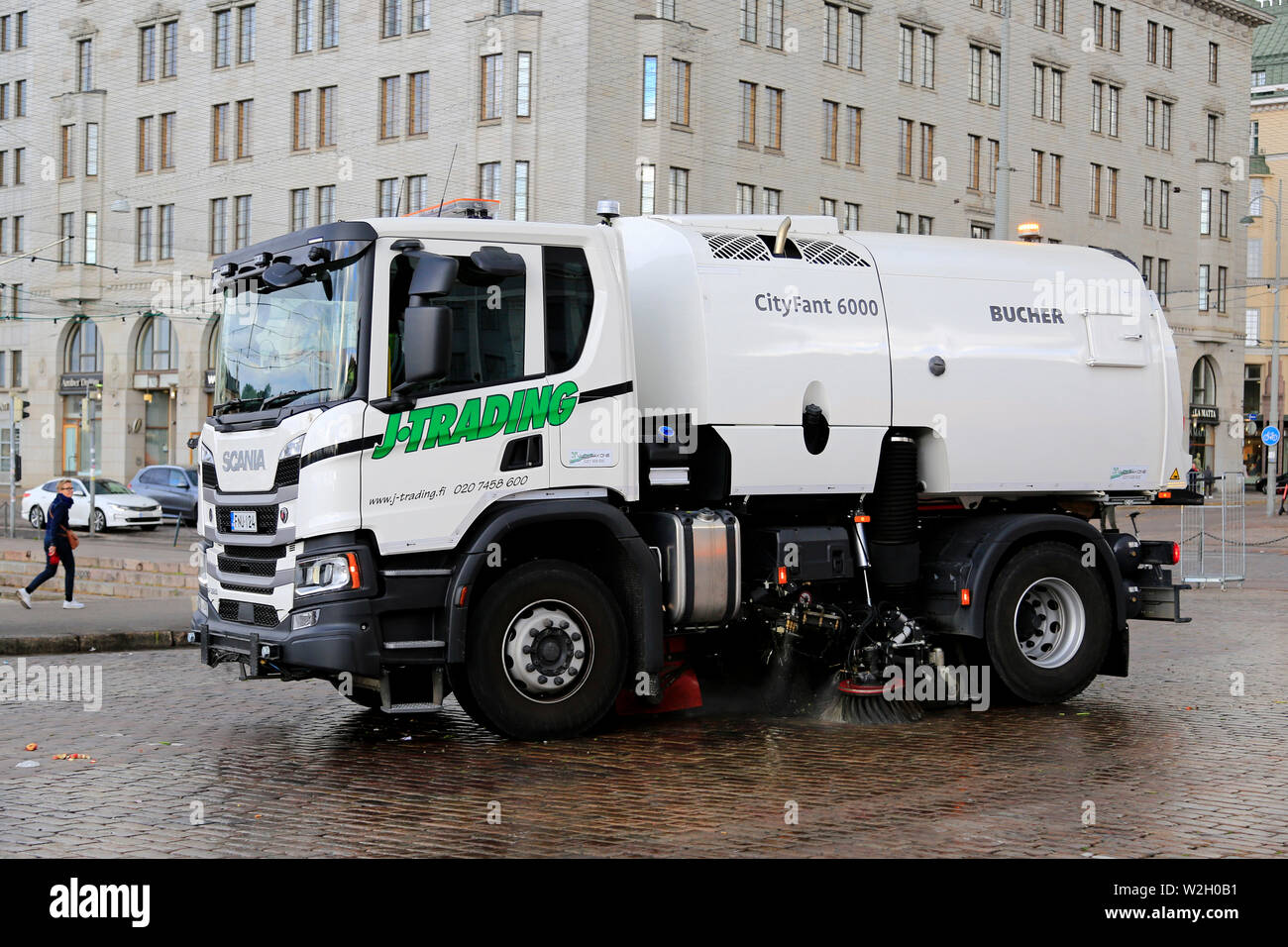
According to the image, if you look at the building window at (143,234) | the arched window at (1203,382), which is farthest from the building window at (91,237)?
the arched window at (1203,382)

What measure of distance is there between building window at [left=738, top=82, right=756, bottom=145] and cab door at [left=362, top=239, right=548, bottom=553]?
4236 cm

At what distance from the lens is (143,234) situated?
59.1 m

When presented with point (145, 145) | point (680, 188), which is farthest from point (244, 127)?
point (680, 188)

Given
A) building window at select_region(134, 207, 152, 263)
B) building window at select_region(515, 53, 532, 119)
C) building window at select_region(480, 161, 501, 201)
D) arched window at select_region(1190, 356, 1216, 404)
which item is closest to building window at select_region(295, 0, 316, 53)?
building window at select_region(134, 207, 152, 263)

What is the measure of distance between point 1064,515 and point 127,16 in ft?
183

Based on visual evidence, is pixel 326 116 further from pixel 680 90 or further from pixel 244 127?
pixel 680 90

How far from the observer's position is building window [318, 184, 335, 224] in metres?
53.1

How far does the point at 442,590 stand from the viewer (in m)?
9.13

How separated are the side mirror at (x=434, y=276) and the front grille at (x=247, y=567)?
5.86 feet

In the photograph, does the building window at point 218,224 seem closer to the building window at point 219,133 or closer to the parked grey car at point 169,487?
the building window at point 219,133

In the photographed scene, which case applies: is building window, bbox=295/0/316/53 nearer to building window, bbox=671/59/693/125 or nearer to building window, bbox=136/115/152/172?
building window, bbox=136/115/152/172

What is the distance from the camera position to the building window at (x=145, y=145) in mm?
58969
